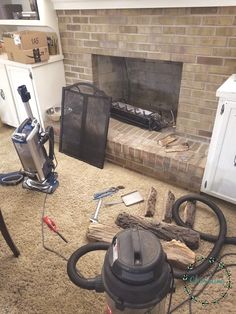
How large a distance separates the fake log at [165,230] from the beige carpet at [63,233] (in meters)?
0.09

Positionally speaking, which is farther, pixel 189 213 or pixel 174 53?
pixel 174 53

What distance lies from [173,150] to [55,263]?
1.18m

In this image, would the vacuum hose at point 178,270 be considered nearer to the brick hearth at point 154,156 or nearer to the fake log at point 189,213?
the fake log at point 189,213

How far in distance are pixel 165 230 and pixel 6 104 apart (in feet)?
7.40

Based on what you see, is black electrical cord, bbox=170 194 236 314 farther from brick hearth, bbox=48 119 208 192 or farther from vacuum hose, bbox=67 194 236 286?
brick hearth, bbox=48 119 208 192

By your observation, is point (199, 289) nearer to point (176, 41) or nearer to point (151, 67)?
point (176, 41)

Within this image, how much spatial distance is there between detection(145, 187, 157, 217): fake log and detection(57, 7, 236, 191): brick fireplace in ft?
0.70

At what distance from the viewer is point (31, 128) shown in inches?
70.4

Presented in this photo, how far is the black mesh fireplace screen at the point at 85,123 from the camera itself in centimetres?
217

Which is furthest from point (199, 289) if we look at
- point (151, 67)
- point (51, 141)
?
point (151, 67)

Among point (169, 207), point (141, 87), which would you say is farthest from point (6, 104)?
point (169, 207)

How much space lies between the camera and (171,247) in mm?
1396

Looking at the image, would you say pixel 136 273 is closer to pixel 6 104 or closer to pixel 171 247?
pixel 171 247

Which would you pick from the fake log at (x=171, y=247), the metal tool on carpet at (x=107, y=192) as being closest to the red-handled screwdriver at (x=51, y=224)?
the fake log at (x=171, y=247)
